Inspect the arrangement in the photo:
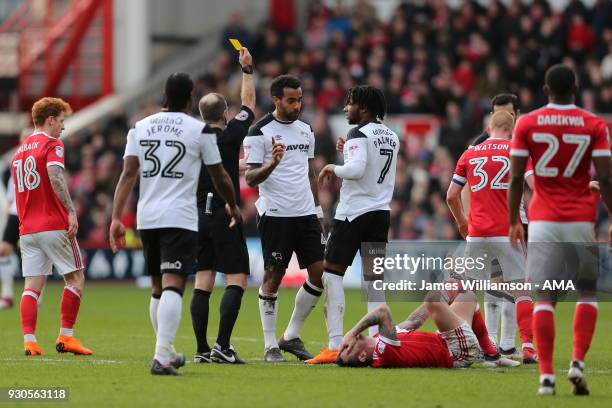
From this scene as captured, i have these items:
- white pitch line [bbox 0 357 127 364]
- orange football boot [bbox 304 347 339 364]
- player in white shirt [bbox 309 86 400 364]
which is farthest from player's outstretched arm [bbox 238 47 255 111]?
white pitch line [bbox 0 357 127 364]

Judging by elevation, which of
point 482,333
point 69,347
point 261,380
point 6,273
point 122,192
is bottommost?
point 6,273

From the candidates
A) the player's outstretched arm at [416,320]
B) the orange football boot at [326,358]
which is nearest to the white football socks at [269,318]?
the orange football boot at [326,358]

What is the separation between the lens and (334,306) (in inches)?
475

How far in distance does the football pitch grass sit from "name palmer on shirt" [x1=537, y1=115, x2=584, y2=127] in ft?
Answer: 6.24

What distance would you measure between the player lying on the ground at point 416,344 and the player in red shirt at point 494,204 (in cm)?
94

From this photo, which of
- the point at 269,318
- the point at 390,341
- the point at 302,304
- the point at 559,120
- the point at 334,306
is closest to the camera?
the point at 559,120

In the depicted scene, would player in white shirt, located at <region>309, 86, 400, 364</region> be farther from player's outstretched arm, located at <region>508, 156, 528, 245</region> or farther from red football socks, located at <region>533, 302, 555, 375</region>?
red football socks, located at <region>533, 302, 555, 375</region>

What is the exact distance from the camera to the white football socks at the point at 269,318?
40.0 feet

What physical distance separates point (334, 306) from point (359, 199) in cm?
99

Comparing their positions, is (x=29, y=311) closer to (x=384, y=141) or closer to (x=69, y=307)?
(x=69, y=307)

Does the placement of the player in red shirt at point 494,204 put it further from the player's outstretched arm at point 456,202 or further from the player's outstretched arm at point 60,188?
the player's outstretched arm at point 60,188

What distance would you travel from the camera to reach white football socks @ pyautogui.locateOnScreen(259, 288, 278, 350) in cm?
1218

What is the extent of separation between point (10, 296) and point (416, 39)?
12.4 m

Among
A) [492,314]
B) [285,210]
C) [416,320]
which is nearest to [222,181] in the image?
[285,210]
